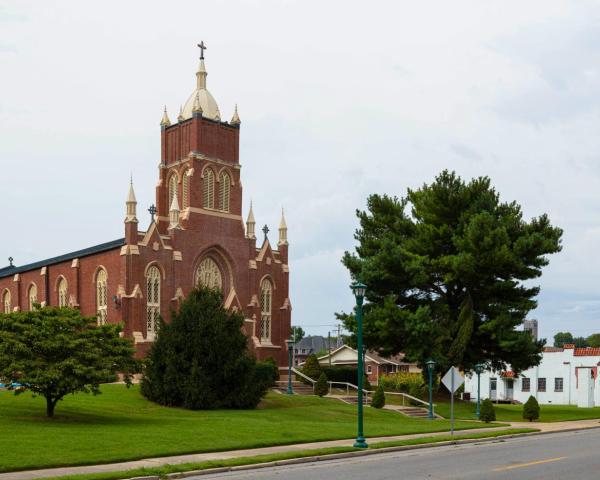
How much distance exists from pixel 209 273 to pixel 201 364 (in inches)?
869

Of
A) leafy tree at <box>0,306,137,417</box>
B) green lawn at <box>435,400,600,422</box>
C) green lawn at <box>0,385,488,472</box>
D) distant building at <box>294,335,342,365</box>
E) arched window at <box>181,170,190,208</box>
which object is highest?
arched window at <box>181,170,190,208</box>

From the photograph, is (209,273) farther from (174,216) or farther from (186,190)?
(186,190)

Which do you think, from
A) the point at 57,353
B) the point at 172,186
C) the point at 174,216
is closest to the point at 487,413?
the point at 57,353

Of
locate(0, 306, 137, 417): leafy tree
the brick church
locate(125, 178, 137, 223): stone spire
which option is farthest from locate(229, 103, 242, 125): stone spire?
locate(0, 306, 137, 417): leafy tree

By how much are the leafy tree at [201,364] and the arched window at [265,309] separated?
22.7 metres

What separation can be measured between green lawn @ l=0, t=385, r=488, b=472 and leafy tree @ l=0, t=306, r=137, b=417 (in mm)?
1275

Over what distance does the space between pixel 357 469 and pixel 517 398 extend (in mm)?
55235

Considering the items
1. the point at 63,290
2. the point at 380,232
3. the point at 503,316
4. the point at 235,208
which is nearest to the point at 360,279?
the point at 380,232

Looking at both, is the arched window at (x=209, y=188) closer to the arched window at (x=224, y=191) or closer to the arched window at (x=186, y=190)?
the arched window at (x=224, y=191)

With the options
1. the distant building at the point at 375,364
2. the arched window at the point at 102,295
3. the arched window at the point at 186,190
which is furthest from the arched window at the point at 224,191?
the distant building at the point at 375,364

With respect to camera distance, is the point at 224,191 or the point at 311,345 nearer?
the point at 224,191

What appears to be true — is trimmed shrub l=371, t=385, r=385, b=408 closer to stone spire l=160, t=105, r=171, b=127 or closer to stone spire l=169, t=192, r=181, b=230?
stone spire l=169, t=192, r=181, b=230

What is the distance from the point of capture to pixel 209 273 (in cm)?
5712

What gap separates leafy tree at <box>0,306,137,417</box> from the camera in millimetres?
26328
